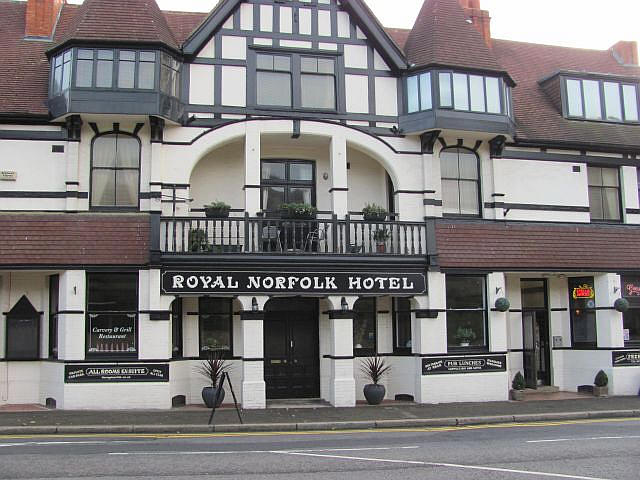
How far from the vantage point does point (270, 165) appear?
2064 centimetres

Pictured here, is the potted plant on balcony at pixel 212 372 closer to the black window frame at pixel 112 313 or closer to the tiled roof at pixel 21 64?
the black window frame at pixel 112 313

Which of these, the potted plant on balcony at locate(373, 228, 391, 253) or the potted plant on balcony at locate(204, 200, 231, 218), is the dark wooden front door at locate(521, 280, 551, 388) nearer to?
the potted plant on balcony at locate(373, 228, 391, 253)

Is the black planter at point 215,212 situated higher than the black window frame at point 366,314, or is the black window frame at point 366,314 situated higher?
the black planter at point 215,212

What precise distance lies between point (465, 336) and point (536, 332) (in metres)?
3.39

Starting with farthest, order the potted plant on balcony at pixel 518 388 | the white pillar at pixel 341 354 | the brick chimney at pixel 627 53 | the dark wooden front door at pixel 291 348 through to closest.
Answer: the brick chimney at pixel 627 53 → the dark wooden front door at pixel 291 348 → the potted plant on balcony at pixel 518 388 → the white pillar at pixel 341 354

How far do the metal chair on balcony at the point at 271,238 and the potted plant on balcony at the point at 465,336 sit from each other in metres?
5.41

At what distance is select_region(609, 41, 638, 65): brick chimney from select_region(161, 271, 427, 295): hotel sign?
13.3 metres

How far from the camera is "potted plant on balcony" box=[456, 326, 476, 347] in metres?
19.8

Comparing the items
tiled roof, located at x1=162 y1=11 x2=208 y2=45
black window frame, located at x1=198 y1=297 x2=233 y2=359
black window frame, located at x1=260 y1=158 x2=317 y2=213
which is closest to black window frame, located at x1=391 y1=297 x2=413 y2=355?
black window frame, located at x1=260 y1=158 x2=317 y2=213

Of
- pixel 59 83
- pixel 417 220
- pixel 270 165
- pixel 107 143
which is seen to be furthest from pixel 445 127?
pixel 59 83

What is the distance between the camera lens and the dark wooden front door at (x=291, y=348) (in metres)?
20.0

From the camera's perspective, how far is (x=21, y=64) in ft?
66.6

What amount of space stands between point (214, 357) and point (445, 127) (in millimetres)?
8645

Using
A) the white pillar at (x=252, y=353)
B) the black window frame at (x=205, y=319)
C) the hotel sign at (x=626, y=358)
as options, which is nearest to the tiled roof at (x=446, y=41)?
the white pillar at (x=252, y=353)
